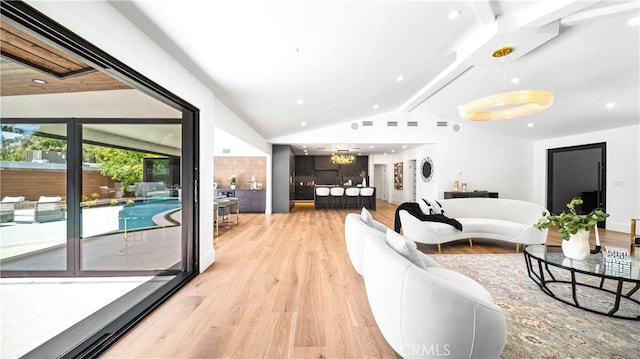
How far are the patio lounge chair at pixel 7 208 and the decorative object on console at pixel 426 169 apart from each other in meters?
9.12

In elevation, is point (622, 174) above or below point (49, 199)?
above

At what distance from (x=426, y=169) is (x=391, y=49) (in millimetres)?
6349

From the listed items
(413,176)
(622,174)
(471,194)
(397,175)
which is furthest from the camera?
(397,175)

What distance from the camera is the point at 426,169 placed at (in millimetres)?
8844

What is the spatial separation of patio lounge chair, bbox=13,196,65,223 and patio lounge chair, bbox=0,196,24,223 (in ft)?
0.16

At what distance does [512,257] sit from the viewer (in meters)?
3.89

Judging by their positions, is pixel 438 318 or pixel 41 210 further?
pixel 41 210

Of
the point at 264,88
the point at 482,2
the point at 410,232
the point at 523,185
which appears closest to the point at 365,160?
the point at 523,185

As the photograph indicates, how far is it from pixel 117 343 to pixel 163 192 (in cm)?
195

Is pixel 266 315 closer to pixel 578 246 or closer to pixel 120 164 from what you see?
pixel 120 164

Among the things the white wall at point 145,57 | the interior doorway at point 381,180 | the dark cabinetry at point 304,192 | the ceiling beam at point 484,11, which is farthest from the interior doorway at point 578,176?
the white wall at point 145,57

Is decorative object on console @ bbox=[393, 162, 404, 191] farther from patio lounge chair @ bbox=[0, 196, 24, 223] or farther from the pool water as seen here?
patio lounge chair @ bbox=[0, 196, 24, 223]

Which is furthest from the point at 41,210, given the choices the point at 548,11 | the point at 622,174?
the point at 622,174

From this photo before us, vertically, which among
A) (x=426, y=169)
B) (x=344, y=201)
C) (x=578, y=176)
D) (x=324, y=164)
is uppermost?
(x=324, y=164)
